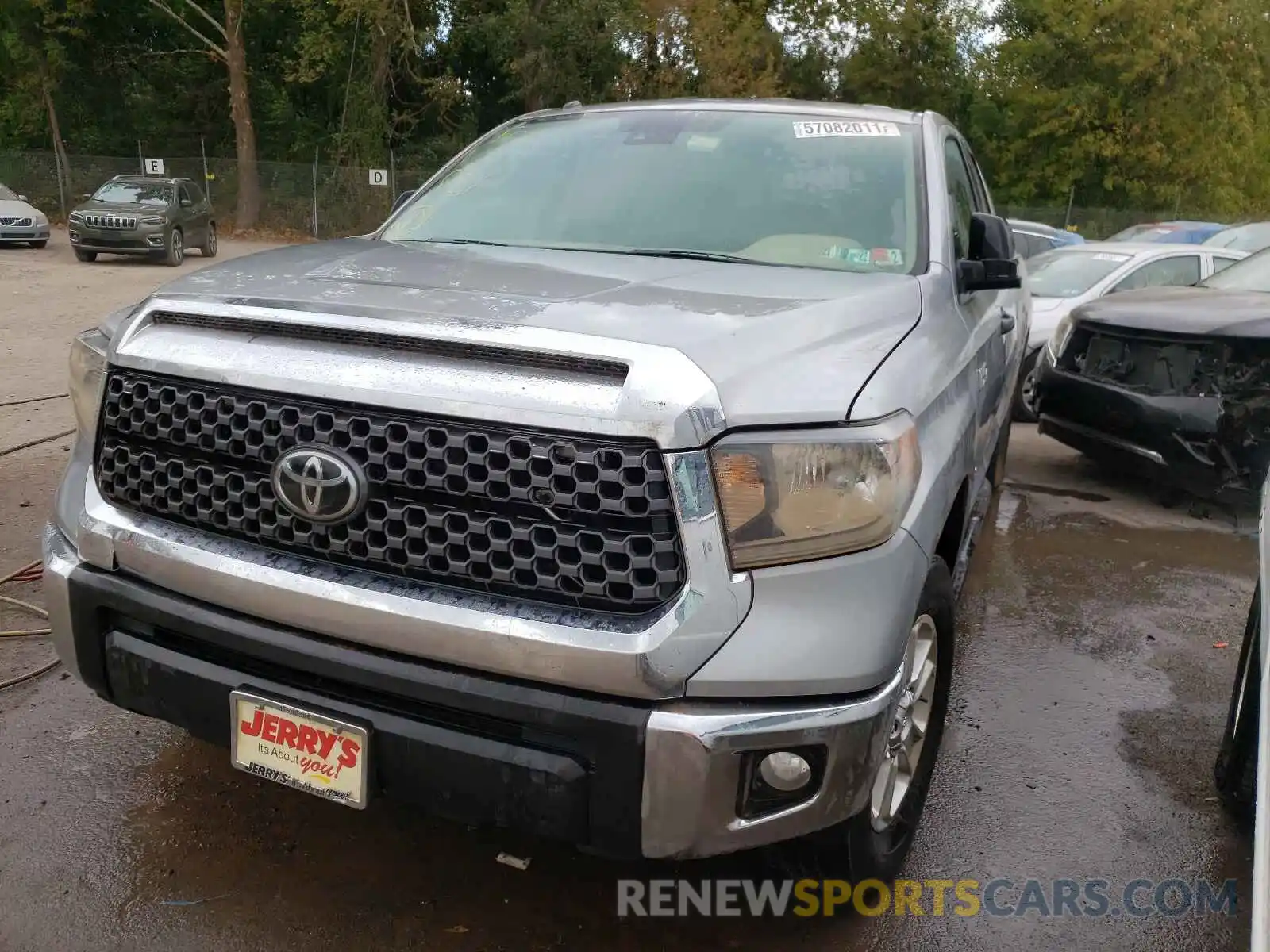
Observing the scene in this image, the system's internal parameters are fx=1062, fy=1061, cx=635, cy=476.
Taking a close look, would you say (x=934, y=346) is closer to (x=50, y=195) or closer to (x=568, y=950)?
(x=568, y=950)

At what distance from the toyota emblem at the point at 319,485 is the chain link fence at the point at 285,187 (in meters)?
30.9

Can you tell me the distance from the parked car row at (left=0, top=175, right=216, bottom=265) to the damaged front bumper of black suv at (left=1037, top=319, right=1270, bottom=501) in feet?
57.2

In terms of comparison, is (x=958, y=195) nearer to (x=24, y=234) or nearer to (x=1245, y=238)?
(x=1245, y=238)

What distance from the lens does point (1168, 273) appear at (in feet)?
29.7

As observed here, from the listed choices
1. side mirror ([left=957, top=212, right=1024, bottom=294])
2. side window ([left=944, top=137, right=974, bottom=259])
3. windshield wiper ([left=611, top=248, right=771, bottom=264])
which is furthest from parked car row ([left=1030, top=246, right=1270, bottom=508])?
windshield wiper ([left=611, top=248, right=771, bottom=264])

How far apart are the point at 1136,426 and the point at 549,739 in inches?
196

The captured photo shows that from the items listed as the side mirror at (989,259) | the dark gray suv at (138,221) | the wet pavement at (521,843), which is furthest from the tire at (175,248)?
the side mirror at (989,259)

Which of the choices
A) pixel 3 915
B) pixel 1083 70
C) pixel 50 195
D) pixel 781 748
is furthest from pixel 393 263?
pixel 1083 70

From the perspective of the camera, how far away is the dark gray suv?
19172 mm

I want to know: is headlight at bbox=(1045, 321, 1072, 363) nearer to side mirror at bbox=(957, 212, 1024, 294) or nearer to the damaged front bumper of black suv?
the damaged front bumper of black suv

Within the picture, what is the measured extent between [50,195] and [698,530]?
35.5m

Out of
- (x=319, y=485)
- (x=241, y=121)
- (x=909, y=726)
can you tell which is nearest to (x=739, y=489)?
(x=319, y=485)

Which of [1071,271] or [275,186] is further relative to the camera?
[275,186]

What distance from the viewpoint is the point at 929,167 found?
3.42 metres
